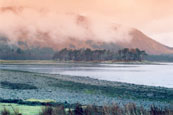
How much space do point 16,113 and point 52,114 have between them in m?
1.93

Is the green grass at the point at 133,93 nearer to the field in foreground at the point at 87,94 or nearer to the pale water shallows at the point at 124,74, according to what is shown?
the field in foreground at the point at 87,94

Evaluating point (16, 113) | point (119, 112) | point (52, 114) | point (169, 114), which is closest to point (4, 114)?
point (16, 113)

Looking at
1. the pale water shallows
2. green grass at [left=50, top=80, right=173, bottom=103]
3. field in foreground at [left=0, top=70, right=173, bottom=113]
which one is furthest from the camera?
the pale water shallows

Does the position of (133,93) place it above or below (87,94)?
below

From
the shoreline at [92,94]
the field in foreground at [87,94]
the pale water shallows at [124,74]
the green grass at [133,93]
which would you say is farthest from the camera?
the pale water shallows at [124,74]

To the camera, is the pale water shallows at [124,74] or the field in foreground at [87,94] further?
the pale water shallows at [124,74]

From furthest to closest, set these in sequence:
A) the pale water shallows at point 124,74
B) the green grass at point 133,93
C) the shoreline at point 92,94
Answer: the pale water shallows at point 124,74 → the green grass at point 133,93 → the shoreline at point 92,94

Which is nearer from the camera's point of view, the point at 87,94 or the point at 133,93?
the point at 87,94

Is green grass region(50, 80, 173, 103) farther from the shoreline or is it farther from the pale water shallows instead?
the pale water shallows

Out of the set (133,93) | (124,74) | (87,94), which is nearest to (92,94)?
(87,94)

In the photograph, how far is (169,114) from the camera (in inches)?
402

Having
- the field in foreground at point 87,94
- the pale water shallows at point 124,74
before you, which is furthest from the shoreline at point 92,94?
the pale water shallows at point 124,74

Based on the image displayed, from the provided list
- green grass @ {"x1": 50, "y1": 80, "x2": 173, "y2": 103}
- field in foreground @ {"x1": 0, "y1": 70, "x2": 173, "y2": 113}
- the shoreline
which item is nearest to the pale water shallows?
green grass @ {"x1": 50, "y1": 80, "x2": 173, "y2": 103}

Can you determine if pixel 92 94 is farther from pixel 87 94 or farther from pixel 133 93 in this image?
pixel 133 93
